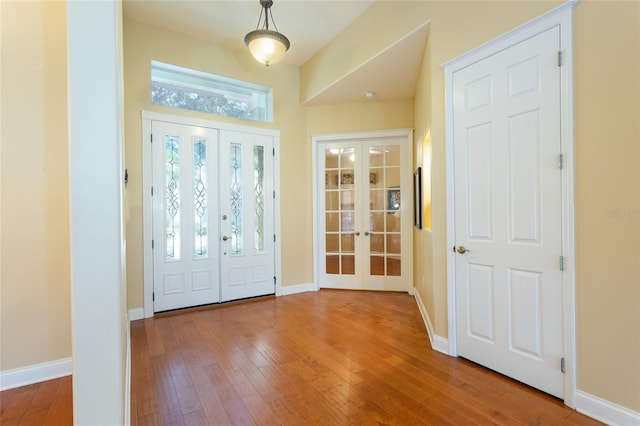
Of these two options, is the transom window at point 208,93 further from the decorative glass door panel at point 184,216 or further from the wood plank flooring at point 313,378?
the wood plank flooring at point 313,378

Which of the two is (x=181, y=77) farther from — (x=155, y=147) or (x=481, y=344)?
(x=481, y=344)

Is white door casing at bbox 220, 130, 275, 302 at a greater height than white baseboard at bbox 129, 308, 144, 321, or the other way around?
white door casing at bbox 220, 130, 275, 302

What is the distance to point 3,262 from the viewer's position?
2.27 metres

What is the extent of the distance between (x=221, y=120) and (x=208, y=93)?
17.9 inches

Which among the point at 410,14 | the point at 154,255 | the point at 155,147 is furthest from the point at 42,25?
the point at 410,14

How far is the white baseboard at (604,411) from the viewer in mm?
1691

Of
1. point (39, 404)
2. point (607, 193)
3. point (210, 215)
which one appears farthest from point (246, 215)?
point (607, 193)

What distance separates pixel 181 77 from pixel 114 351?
12.4 ft

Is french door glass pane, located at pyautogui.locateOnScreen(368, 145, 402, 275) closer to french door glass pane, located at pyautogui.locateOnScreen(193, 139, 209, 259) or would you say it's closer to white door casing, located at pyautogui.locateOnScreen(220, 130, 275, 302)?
white door casing, located at pyautogui.locateOnScreen(220, 130, 275, 302)

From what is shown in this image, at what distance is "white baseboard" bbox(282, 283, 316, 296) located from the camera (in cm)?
466

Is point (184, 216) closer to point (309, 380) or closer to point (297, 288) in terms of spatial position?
point (297, 288)

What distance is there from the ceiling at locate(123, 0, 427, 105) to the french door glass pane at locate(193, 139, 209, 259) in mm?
1407

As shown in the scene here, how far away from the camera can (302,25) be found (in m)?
3.72

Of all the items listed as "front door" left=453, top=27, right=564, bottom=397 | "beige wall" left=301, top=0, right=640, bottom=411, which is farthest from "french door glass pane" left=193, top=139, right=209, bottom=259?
"beige wall" left=301, top=0, right=640, bottom=411
